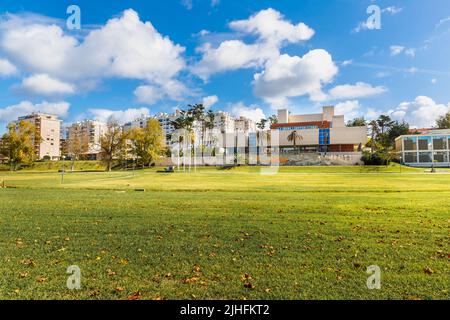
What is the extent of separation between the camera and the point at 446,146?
260ft

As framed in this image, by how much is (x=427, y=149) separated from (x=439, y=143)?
349 centimetres

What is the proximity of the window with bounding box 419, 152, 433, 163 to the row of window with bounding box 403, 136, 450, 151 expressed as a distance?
4.77 feet

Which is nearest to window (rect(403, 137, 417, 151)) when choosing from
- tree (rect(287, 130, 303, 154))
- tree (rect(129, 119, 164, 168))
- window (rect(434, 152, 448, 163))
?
window (rect(434, 152, 448, 163))

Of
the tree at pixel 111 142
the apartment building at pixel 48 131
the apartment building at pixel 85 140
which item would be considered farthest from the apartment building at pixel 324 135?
the apartment building at pixel 48 131

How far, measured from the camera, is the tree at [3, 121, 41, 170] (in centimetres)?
7656

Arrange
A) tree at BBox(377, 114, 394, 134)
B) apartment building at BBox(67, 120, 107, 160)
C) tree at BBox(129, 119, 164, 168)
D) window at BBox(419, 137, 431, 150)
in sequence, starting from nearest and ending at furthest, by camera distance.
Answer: tree at BBox(129, 119, 164, 168)
window at BBox(419, 137, 431, 150)
apartment building at BBox(67, 120, 107, 160)
tree at BBox(377, 114, 394, 134)

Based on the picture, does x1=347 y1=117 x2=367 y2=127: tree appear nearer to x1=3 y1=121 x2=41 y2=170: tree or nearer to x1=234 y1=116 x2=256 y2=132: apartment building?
x1=234 y1=116 x2=256 y2=132: apartment building

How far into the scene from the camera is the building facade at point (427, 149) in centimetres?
7938

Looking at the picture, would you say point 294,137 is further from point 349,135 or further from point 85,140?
point 85,140

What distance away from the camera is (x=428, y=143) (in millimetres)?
80250

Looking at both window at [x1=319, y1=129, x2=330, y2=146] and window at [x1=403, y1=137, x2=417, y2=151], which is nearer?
window at [x1=403, y1=137, x2=417, y2=151]

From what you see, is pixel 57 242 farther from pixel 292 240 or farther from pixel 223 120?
pixel 223 120

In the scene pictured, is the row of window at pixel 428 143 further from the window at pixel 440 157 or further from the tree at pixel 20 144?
the tree at pixel 20 144
